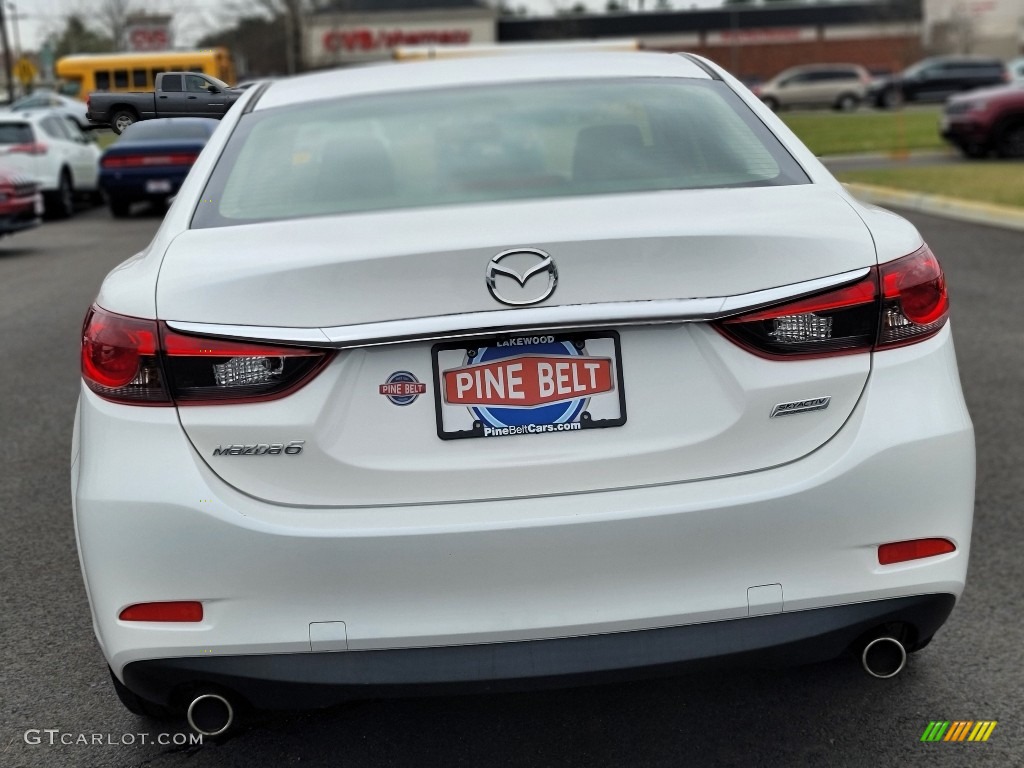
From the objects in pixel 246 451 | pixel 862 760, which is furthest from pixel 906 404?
pixel 246 451

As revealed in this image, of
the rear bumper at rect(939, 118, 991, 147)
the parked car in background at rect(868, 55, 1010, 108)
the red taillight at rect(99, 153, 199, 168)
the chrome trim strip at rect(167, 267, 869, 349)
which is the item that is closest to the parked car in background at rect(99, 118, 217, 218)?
the red taillight at rect(99, 153, 199, 168)

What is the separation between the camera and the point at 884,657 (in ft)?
9.02

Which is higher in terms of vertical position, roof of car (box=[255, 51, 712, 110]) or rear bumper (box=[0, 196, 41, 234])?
roof of car (box=[255, 51, 712, 110])

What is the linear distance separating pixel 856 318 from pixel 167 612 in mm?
1494

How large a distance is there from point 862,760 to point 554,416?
114 cm

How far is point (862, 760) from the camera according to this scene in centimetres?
292

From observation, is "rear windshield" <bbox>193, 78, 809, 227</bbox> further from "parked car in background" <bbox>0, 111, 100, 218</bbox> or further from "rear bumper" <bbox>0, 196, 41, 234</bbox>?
"parked car in background" <bbox>0, 111, 100, 218</bbox>

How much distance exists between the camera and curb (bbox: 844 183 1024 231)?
43.6ft

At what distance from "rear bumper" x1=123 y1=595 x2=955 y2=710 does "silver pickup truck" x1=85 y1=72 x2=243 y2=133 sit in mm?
1787

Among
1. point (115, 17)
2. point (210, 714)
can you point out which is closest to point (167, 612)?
point (210, 714)

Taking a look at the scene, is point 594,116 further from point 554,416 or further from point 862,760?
point 862,760

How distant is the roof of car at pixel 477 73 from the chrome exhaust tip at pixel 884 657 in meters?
1.64

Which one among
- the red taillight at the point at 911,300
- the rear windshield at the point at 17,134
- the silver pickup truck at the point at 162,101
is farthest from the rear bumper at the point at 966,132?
the red taillight at the point at 911,300

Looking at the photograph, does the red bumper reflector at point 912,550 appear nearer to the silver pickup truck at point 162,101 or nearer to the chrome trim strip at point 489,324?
the chrome trim strip at point 489,324
